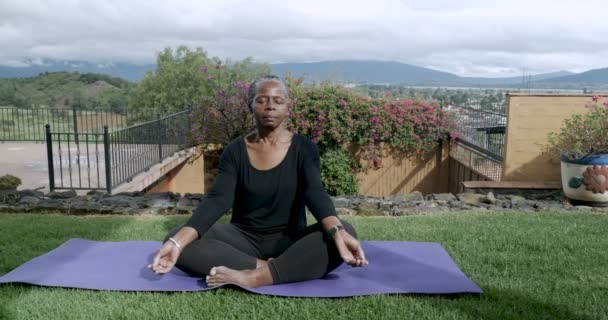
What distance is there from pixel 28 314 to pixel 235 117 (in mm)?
6605

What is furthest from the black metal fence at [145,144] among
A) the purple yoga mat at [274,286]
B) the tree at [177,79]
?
the tree at [177,79]

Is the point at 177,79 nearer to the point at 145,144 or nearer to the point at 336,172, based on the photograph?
the point at 145,144

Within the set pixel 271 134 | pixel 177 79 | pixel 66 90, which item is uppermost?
pixel 177 79

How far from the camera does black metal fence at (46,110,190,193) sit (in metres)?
7.97

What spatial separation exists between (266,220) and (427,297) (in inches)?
41.4

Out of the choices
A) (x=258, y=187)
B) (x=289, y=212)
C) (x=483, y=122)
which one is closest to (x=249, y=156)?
(x=258, y=187)

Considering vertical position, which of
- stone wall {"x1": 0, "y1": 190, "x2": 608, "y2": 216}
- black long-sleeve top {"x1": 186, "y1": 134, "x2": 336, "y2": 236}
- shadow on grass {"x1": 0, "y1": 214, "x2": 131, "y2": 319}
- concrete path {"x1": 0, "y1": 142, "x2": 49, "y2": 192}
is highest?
black long-sleeve top {"x1": 186, "y1": 134, "x2": 336, "y2": 236}

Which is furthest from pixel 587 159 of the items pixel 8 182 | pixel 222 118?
pixel 8 182

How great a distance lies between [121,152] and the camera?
8.45 meters

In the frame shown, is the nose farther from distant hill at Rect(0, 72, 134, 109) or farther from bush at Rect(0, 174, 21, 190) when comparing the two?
distant hill at Rect(0, 72, 134, 109)

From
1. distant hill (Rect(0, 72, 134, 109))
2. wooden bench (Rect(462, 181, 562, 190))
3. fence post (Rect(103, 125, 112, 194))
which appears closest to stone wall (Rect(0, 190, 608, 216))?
wooden bench (Rect(462, 181, 562, 190))

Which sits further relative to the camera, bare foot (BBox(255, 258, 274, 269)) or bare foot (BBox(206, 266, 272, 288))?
bare foot (BBox(255, 258, 274, 269))

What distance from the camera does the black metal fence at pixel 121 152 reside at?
26.1 feet

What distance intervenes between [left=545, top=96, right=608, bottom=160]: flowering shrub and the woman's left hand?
4189 mm
